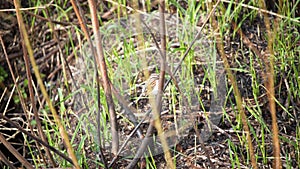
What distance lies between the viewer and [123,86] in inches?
69.6

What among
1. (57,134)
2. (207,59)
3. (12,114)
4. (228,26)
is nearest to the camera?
(57,134)

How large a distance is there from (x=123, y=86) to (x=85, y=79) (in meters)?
0.24

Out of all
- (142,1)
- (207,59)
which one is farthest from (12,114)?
(207,59)

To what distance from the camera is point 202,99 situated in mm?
1667

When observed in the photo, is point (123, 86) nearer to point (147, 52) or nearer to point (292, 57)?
point (147, 52)

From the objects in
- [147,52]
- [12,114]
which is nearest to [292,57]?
[147,52]

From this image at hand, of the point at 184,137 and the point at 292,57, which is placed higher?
the point at 292,57

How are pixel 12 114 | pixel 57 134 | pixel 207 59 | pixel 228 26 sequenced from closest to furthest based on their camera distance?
pixel 57 134
pixel 207 59
pixel 228 26
pixel 12 114

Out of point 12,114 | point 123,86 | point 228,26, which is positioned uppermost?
point 228,26

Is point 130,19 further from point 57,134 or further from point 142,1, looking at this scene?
point 57,134

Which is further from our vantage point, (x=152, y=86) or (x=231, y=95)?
(x=231, y=95)

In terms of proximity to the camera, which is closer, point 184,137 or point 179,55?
point 184,137

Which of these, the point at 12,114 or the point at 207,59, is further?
the point at 12,114

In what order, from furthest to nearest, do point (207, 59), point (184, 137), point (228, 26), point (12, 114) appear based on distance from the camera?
point (12, 114) < point (228, 26) < point (207, 59) < point (184, 137)
